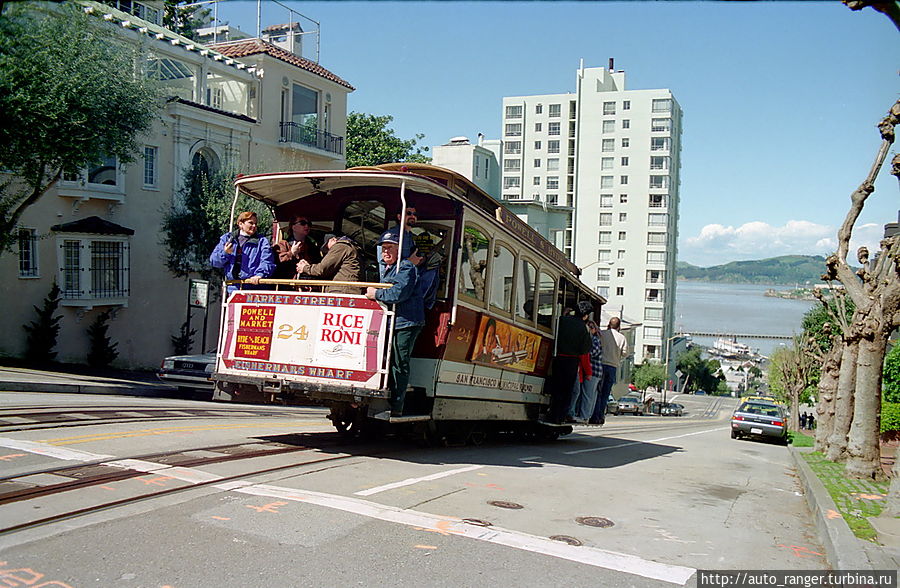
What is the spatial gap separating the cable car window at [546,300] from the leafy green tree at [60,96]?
11.3m

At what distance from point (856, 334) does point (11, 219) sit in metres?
→ 18.9

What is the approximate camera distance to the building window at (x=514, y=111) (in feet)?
296

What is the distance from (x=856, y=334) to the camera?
47.0 feet

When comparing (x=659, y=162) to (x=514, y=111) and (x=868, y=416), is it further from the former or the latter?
(x=868, y=416)

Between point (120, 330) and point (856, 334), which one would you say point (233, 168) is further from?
point (856, 334)

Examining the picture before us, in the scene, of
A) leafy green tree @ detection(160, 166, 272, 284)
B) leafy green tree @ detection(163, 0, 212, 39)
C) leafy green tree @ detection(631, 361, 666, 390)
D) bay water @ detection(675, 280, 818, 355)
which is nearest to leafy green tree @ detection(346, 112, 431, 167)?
leafy green tree @ detection(163, 0, 212, 39)

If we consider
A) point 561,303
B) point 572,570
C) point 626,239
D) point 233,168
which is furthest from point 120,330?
point 626,239

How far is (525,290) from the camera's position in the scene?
1232cm

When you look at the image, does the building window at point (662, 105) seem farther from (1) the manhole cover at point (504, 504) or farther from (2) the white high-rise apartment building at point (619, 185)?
(1) the manhole cover at point (504, 504)

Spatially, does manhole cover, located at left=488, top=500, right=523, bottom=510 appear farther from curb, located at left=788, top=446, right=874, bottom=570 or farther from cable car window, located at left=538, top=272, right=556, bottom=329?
cable car window, located at left=538, top=272, right=556, bottom=329

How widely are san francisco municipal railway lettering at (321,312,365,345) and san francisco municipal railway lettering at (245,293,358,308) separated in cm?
13

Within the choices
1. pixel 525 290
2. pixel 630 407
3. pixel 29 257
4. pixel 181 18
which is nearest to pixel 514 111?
pixel 630 407

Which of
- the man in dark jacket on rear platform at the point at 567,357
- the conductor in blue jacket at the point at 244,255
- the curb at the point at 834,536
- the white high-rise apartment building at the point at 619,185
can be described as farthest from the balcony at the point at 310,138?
the white high-rise apartment building at the point at 619,185

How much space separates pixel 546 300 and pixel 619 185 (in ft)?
243
